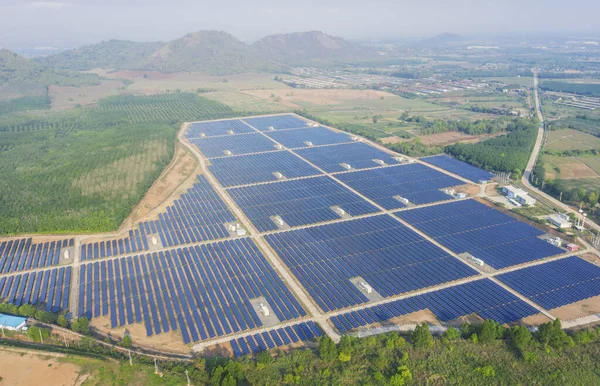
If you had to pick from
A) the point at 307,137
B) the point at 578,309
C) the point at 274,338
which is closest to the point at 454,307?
the point at 578,309

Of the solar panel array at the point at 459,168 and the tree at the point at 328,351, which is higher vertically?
the tree at the point at 328,351

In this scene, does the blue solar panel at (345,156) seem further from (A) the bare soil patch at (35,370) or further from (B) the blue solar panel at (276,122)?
(A) the bare soil patch at (35,370)

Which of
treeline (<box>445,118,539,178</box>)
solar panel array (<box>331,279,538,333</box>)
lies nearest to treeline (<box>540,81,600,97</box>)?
treeline (<box>445,118,539,178</box>)

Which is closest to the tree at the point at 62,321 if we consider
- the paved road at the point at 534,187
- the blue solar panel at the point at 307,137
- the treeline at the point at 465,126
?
the paved road at the point at 534,187

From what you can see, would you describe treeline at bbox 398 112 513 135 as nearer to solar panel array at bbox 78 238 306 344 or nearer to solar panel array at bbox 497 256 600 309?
solar panel array at bbox 497 256 600 309

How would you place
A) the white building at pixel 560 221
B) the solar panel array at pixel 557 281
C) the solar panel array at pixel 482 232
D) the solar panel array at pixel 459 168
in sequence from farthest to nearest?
the solar panel array at pixel 459 168 < the white building at pixel 560 221 < the solar panel array at pixel 482 232 < the solar panel array at pixel 557 281

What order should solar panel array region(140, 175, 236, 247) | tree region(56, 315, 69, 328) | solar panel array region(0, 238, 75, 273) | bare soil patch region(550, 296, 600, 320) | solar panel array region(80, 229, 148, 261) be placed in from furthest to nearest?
solar panel array region(140, 175, 236, 247), solar panel array region(80, 229, 148, 261), solar panel array region(0, 238, 75, 273), bare soil patch region(550, 296, 600, 320), tree region(56, 315, 69, 328)

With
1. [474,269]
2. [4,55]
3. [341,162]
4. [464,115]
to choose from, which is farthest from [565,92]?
[4,55]
